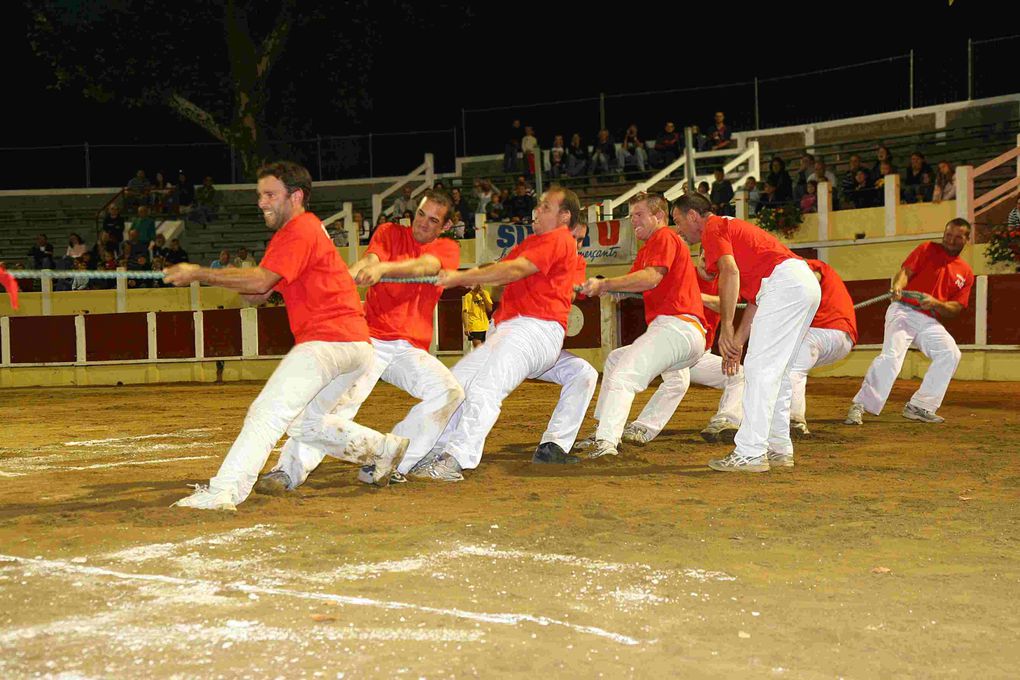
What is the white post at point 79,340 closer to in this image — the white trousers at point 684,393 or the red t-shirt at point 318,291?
the white trousers at point 684,393

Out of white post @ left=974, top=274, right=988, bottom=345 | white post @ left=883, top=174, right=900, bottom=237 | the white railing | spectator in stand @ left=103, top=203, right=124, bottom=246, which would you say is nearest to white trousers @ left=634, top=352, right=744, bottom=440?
white post @ left=974, top=274, right=988, bottom=345

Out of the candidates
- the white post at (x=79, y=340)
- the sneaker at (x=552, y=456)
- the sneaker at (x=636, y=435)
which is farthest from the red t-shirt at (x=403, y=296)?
the white post at (x=79, y=340)

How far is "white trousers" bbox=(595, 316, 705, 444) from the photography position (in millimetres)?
8641

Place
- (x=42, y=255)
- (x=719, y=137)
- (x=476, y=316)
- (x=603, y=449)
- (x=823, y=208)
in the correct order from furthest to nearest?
(x=42, y=255) < (x=719, y=137) < (x=823, y=208) < (x=476, y=316) < (x=603, y=449)

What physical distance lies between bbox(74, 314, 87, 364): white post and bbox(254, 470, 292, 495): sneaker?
18680 mm

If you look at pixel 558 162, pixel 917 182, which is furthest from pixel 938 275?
pixel 558 162

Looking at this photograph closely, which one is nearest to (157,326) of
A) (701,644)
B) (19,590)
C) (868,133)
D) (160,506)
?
(868,133)

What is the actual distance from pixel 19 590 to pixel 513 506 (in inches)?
110

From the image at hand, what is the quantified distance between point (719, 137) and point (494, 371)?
60.9ft

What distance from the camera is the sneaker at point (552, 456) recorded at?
27.6 feet

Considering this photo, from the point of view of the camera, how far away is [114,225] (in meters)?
27.8

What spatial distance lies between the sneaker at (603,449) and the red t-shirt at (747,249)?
4.85ft

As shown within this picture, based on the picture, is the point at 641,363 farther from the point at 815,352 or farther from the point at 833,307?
the point at 833,307

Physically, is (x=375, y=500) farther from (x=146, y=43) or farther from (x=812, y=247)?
(x=146, y=43)
